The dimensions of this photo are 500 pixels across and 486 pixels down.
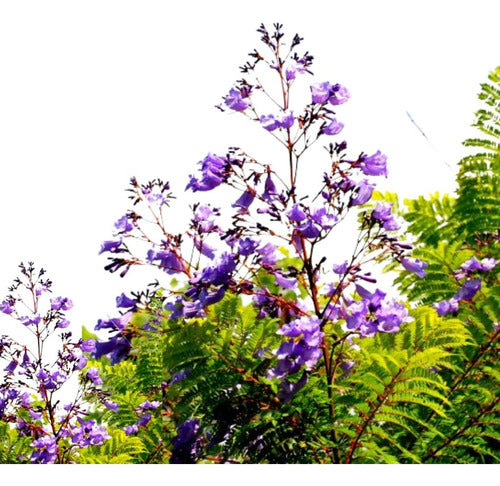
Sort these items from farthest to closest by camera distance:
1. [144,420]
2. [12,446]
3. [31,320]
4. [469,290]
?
[31,320] < [12,446] < [144,420] < [469,290]

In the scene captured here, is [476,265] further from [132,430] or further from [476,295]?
[132,430]

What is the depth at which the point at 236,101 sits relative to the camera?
8.82 ft

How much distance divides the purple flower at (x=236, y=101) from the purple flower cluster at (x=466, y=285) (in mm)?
1181

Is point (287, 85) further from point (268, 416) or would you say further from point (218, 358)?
point (268, 416)

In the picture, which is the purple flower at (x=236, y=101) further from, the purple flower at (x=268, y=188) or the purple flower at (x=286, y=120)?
the purple flower at (x=268, y=188)

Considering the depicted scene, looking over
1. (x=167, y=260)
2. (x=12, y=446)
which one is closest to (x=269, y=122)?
(x=167, y=260)

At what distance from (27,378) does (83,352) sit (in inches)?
15.3

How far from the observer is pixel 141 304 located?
250 cm

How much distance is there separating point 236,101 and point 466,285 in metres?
1.30

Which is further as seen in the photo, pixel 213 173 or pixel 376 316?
pixel 213 173

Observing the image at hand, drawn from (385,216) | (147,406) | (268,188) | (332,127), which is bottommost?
(147,406)

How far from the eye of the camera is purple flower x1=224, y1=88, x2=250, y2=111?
8.83ft

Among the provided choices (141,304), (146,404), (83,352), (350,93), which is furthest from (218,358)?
(83,352)

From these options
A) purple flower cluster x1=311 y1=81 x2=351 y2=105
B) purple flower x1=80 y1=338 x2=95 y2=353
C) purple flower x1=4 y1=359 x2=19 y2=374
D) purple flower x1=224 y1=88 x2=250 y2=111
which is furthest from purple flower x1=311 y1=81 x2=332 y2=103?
purple flower x1=4 y1=359 x2=19 y2=374
